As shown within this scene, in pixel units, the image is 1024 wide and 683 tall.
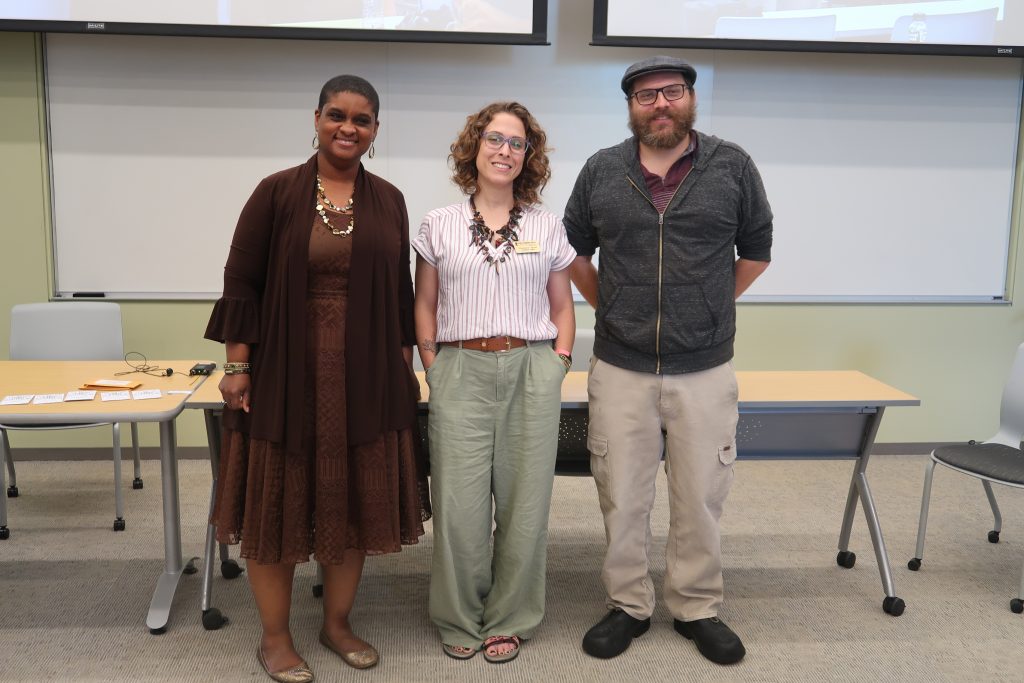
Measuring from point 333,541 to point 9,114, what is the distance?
120 inches

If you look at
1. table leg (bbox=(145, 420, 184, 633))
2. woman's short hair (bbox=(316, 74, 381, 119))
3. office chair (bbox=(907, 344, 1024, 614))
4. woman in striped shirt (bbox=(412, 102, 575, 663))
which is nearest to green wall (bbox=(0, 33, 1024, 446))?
office chair (bbox=(907, 344, 1024, 614))

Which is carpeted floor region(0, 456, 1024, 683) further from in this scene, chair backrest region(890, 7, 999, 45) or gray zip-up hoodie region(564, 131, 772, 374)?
chair backrest region(890, 7, 999, 45)

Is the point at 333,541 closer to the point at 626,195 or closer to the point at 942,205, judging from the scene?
the point at 626,195

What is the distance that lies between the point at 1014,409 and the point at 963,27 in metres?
1.97

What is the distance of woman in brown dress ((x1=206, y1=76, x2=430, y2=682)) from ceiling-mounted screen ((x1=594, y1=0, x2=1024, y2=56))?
217cm

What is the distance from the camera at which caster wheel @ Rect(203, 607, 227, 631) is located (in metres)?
2.65

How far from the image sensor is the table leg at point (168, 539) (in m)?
2.66

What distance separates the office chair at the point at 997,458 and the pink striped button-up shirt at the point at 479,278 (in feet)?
5.53

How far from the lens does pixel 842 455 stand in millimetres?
2932

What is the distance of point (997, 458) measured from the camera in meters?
3.06

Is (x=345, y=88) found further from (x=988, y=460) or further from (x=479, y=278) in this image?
(x=988, y=460)

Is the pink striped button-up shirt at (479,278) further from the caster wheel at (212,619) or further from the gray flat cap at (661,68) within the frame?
the caster wheel at (212,619)

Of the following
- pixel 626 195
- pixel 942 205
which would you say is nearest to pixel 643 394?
pixel 626 195

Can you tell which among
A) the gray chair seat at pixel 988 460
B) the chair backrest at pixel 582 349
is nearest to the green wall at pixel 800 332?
the chair backrest at pixel 582 349
